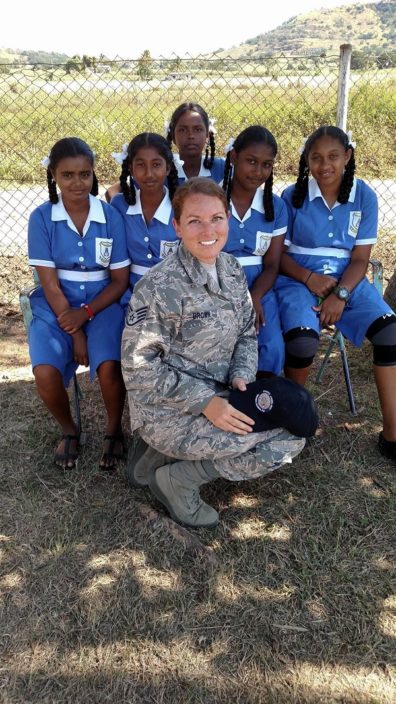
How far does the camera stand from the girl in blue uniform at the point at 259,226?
2766mm

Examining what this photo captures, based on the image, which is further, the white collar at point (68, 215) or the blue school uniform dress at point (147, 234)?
the blue school uniform dress at point (147, 234)

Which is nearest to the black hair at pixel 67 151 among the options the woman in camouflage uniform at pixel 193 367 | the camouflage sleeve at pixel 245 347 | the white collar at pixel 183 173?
the white collar at pixel 183 173

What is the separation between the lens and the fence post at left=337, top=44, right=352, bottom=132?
4324mm

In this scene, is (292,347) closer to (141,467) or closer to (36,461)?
(141,467)

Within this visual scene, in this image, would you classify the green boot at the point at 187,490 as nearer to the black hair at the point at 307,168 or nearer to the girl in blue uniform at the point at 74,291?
the girl in blue uniform at the point at 74,291

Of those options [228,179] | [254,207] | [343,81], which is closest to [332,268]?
[254,207]

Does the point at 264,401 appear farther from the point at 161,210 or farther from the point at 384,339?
the point at 161,210

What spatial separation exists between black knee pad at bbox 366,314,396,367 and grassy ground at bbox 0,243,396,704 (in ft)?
1.61

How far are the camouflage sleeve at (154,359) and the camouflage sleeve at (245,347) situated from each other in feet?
0.67

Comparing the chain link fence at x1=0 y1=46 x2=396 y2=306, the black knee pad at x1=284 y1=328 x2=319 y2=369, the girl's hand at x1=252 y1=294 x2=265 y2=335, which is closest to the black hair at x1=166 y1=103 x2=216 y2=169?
the girl's hand at x1=252 y1=294 x2=265 y2=335

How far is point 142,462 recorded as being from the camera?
2543mm

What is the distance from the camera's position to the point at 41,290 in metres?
2.92

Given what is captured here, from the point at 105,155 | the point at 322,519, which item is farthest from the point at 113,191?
the point at 105,155

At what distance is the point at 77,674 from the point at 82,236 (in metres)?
1.90
